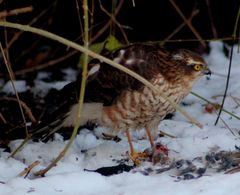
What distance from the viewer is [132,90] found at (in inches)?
205

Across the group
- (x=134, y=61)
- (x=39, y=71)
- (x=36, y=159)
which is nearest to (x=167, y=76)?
(x=134, y=61)

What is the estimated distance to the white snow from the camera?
14.5ft

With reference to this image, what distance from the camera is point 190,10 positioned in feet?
25.9

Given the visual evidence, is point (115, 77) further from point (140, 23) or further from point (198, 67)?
point (140, 23)

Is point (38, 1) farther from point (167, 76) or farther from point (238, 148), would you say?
point (238, 148)

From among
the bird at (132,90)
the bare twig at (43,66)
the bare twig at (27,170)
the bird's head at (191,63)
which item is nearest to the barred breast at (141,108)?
the bird at (132,90)

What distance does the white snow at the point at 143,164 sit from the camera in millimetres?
4414

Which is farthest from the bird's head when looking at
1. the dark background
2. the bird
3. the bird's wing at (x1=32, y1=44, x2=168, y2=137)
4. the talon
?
the dark background

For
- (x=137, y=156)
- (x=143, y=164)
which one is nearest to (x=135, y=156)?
(x=137, y=156)

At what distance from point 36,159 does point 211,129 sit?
1.37m

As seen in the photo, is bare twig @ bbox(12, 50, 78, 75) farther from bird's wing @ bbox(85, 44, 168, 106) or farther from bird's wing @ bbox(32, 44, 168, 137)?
bird's wing @ bbox(85, 44, 168, 106)

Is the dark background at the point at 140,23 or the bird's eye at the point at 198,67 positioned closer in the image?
the bird's eye at the point at 198,67

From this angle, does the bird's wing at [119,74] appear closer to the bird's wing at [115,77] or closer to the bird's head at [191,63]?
the bird's wing at [115,77]

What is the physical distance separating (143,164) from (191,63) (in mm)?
899
